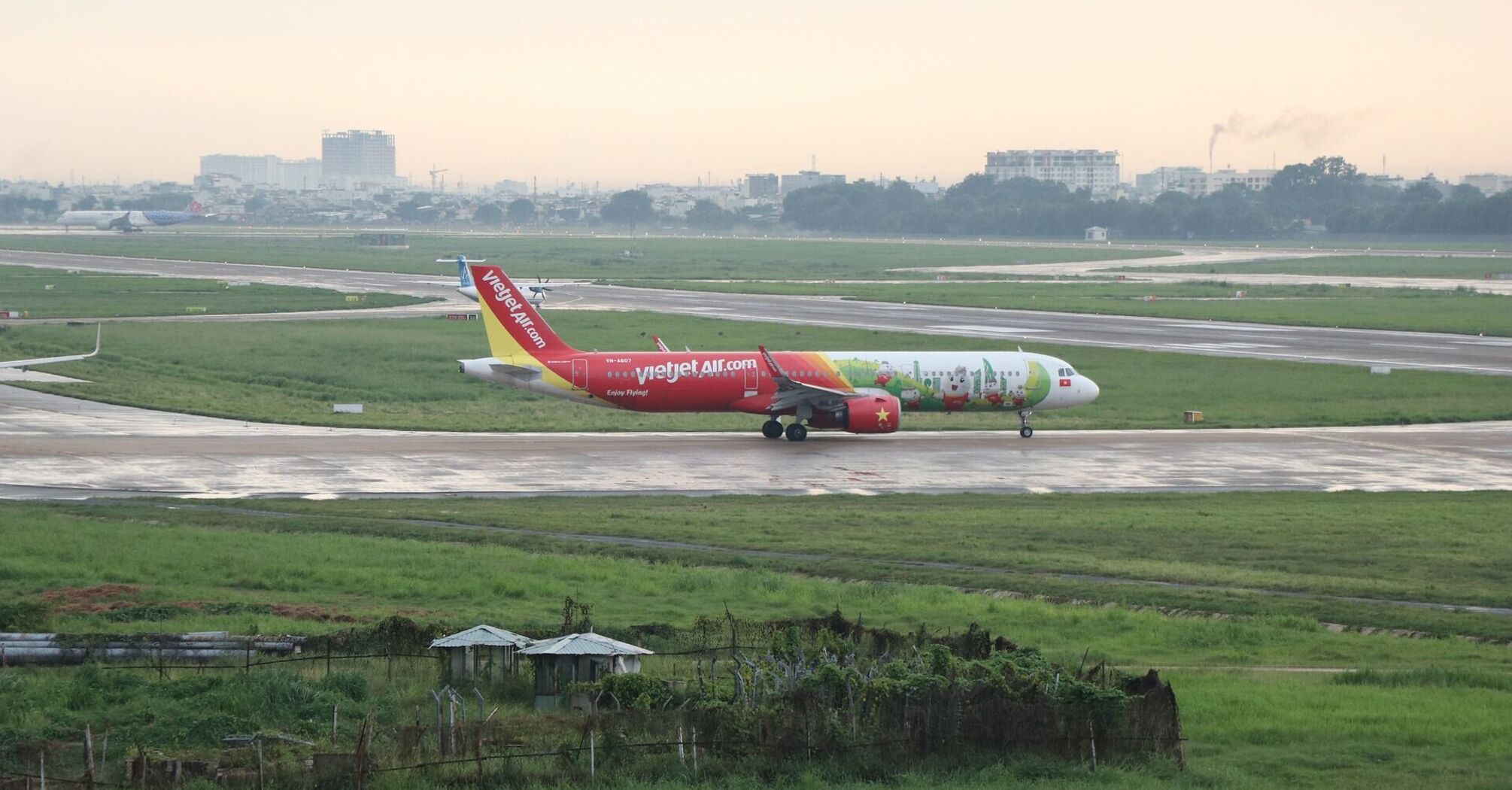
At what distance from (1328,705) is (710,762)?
10057mm

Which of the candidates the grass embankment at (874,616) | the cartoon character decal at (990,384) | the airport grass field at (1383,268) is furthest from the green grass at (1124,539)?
the airport grass field at (1383,268)

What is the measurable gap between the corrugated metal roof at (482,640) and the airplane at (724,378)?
33.7 m

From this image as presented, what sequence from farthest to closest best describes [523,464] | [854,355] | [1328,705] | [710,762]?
[854,355], [523,464], [1328,705], [710,762]

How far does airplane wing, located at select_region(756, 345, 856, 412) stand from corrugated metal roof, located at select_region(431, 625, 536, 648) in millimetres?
33349

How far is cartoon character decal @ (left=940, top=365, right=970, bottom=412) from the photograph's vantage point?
61.0 meters

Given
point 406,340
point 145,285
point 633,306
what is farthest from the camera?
point 145,285

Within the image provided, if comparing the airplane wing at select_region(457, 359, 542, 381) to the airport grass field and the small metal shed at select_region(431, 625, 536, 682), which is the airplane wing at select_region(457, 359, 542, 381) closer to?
the small metal shed at select_region(431, 625, 536, 682)

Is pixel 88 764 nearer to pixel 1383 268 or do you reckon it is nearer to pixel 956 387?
pixel 956 387

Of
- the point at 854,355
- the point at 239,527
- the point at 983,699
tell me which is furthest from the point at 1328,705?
the point at 854,355

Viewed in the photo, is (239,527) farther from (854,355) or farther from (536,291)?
(536,291)

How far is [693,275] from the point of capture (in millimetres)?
174375

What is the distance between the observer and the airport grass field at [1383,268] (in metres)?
171

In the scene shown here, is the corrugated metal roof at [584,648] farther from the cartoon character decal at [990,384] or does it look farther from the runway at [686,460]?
the cartoon character decal at [990,384]

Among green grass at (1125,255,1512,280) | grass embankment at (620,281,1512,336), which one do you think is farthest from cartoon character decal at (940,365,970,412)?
green grass at (1125,255,1512,280)
